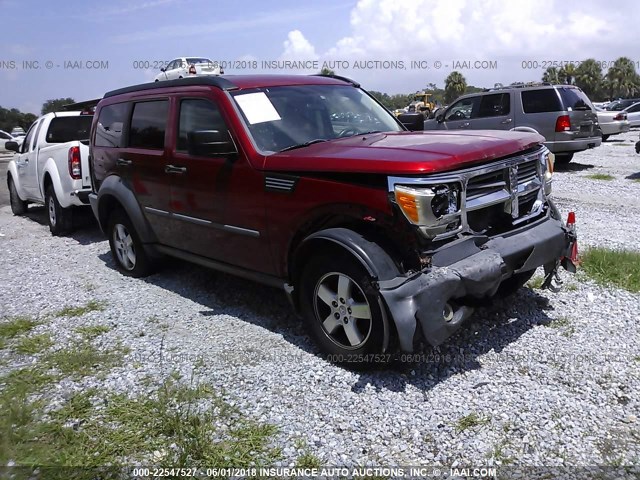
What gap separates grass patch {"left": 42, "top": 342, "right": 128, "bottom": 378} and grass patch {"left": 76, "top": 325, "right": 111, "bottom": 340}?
0.69 feet

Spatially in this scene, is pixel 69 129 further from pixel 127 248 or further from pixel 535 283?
pixel 535 283

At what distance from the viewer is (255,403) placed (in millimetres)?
3475

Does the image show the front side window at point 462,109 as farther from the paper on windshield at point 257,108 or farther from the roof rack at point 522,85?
the paper on windshield at point 257,108

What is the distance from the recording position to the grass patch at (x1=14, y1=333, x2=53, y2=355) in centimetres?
442

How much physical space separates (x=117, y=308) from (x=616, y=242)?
539 cm

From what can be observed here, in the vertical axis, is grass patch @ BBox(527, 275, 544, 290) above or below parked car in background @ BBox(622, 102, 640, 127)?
below

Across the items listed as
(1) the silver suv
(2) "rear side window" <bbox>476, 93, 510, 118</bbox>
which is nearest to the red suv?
(1) the silver suv

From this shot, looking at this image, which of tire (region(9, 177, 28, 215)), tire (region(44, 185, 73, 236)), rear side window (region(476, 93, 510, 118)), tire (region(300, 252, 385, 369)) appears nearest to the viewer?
tire (region(300, 252, 385, 369))

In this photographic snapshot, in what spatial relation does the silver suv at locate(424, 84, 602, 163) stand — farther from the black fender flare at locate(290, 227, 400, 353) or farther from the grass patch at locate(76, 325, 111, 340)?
the grass patch at locate(76, 325, 111, 340)

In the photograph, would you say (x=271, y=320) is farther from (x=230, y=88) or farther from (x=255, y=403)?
(x=230, y=88)

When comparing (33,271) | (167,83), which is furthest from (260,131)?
(33,271)

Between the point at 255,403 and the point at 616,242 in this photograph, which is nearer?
the point at 255,403

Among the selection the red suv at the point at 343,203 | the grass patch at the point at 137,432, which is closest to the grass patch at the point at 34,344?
the grass patch at the point at 137,432

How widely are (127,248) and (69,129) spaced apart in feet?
13.5
